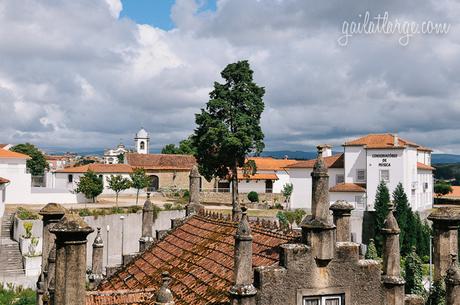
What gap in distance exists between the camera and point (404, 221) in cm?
4684

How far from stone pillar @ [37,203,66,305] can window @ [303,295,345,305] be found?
20.7 feet

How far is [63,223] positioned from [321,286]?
4818 millimetres

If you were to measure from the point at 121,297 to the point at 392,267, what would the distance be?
5993 millimetres

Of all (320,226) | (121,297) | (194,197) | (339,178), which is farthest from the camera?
(339,178)

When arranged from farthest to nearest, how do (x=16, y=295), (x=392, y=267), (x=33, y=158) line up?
(x=33, y=158) → (x=16, y=295) → (x=392, y=267)

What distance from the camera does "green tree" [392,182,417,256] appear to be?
4600 cm

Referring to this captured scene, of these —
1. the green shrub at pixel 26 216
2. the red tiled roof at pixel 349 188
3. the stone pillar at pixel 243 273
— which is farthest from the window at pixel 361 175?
the stone pillar at pixel 243 273

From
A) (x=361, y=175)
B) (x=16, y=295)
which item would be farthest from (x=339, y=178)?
(x=16, y=295)

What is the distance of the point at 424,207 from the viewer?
58.8 m

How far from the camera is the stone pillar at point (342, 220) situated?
10305mm

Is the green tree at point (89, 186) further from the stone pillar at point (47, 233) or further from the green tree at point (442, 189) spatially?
the green tree at point (442, 189)

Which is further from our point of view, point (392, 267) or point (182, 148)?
point (182, 148)

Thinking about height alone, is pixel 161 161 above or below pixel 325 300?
above

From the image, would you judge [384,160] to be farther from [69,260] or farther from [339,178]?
[69,260]
